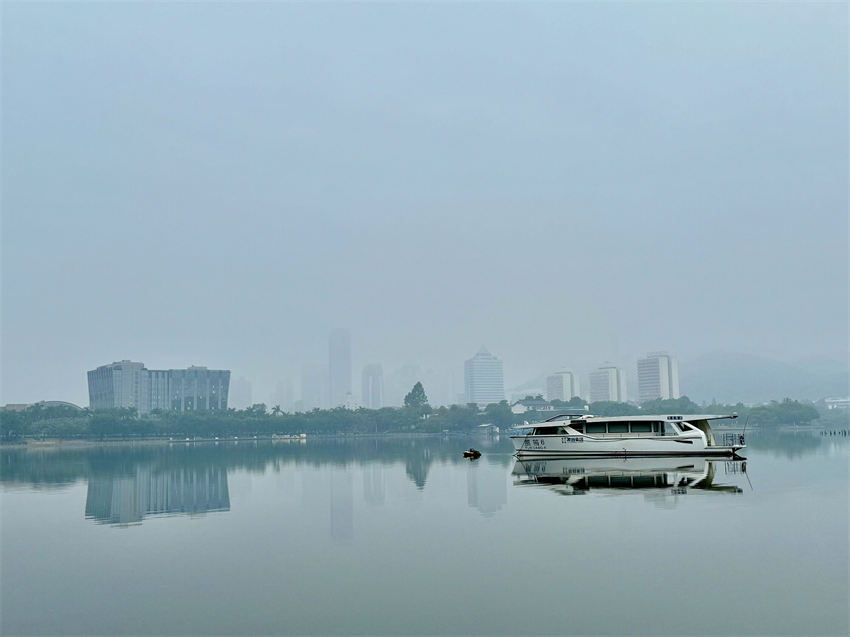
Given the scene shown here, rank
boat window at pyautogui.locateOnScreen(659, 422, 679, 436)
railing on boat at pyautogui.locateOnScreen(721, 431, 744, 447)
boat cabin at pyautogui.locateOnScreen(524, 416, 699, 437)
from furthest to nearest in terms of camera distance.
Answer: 1. railing on boat at pyautogui.locateOnScreen(721, 431, 744, 447)
2. boat cabin at pyautogui.locateOnScreen(524, 416, 699, 437)
3. boat window at pyautogui.locateOnScreen(659, 422, 679, 436)

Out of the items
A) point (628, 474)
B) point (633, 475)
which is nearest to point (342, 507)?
point (633, 475)


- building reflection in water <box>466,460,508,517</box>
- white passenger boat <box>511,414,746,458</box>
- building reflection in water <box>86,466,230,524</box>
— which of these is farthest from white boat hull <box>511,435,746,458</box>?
building reflection in water <box>86,466,230,524</box>

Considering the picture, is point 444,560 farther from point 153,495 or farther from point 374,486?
point 153,495

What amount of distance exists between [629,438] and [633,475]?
565 inches

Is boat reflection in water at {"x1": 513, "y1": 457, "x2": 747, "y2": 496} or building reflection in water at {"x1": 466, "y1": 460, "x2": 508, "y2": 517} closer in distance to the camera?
building reflection in water at {"x1": 466, "y1": 460, "x2": 508, "y2": 517}

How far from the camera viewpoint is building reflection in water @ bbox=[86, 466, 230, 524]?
36562 mm

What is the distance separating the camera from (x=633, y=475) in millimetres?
46719

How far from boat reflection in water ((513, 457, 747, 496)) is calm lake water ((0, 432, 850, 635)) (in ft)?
1.48

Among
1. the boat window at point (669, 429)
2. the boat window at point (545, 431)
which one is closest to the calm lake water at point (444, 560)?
the boat window at point (669, 429)

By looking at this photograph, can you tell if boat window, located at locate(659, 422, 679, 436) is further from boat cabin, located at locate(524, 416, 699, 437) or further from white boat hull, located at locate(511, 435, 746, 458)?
white boat hull, located at locate(511, 435, 746, 458)

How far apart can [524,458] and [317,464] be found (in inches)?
808

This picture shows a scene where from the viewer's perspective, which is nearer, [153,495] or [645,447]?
[153,495]

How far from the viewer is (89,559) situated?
24969mm

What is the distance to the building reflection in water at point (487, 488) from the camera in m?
35.6
